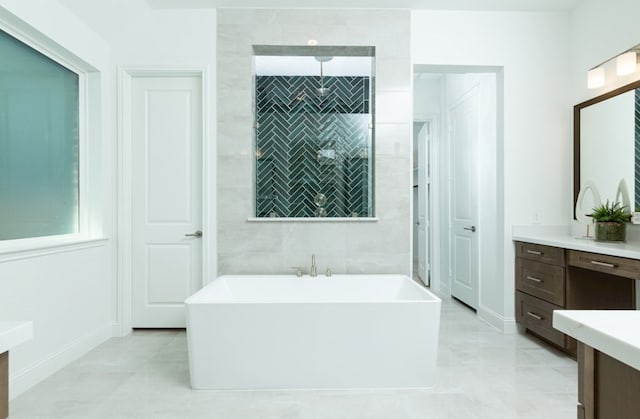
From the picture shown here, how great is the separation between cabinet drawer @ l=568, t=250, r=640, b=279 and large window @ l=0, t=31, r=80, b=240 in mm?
3463

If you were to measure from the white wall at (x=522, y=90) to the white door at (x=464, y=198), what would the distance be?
60 cm

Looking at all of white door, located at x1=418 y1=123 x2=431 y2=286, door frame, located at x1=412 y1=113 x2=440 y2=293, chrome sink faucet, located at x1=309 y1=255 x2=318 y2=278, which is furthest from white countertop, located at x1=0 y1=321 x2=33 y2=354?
white door, located at x1=418 y1=123 x2=431 y2=286

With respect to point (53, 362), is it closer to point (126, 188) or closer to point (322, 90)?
point (126, 188)

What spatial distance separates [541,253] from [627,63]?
1368mm

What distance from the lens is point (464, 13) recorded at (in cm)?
329

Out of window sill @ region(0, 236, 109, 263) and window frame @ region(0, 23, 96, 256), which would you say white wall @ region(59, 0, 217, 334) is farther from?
window sill @ region(0, 236, 109, 263)

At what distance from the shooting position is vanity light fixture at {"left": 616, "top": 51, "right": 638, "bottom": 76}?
255 centimetres

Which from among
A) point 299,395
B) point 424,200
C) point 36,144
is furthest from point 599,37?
point 36,144

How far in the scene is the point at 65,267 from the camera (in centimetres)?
262

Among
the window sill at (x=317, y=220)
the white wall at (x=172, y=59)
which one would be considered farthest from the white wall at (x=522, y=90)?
the white wall at (x=172, y=59)

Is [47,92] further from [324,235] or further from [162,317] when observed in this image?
[324,235]

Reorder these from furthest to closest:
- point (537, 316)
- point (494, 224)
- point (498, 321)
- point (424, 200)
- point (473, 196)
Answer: point (424, 200)
point (473, 196)
point (494, 224)
point (498, 321)
point (537, 316)

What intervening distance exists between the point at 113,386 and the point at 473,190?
3408 millimetres

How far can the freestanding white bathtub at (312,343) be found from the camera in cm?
222
